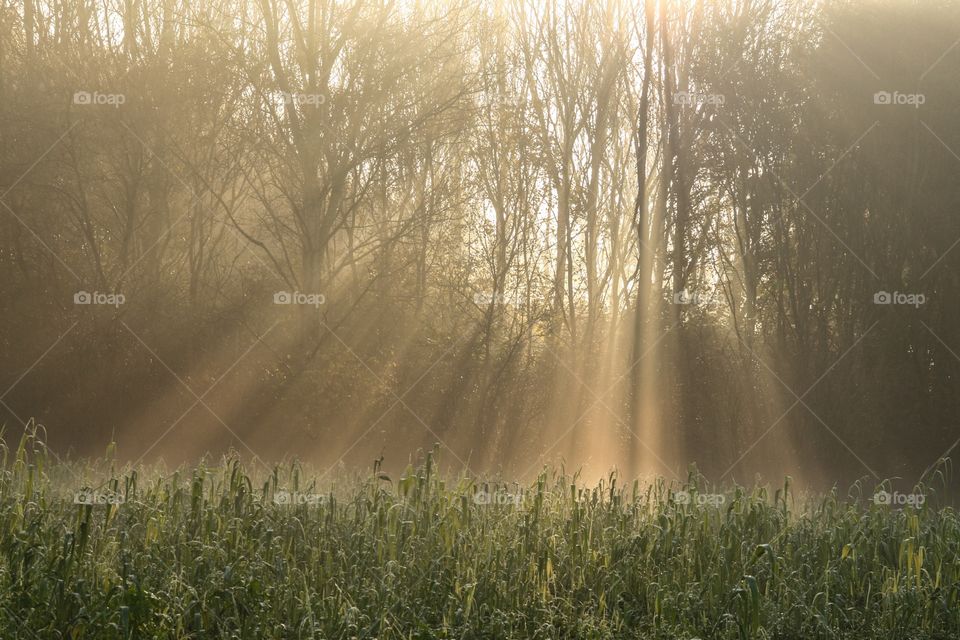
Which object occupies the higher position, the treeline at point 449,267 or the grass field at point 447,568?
the treeline at point 449,267

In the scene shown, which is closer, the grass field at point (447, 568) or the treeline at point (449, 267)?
the grass field at point (447, 568)

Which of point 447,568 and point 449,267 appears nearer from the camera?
point 447,568

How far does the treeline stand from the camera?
48.5 feet

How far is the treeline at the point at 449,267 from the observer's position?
14.8 meters

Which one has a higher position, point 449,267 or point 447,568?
point 449,267

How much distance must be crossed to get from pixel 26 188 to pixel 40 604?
12.7 meters

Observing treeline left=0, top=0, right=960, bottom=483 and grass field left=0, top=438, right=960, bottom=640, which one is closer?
grass field left=0, top=438, right=960, bottom=640

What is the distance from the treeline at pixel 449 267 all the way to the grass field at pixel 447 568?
7.33 meters

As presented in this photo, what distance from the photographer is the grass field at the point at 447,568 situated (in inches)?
215

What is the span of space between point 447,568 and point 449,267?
40.0ft

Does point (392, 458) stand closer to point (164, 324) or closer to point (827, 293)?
point (164, 324)

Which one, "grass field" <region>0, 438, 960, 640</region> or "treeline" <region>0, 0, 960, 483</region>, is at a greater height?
"treeline" <region>0, 0, 960, 483</region>

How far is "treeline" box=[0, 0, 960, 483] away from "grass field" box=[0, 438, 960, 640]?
24.0 feet

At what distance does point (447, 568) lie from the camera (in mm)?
6184
